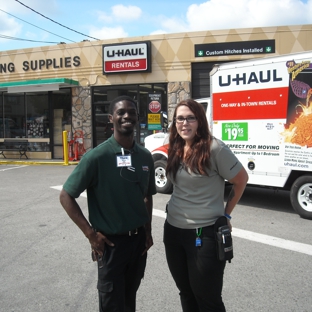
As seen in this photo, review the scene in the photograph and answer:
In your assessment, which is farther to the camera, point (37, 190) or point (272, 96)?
point (37, 190)

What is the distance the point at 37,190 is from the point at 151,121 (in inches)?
224

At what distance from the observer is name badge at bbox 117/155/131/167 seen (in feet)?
7.70

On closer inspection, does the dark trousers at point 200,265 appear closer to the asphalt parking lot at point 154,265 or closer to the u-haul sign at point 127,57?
the asphalt parking lot at point 154,265

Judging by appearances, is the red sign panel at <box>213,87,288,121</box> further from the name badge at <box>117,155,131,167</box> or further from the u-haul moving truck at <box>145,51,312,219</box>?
the name badge at <box>117,155,131,167</box>

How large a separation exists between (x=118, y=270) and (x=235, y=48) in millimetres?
13157

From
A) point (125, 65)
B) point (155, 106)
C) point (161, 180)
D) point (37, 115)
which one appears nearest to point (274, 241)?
point (161, 180)

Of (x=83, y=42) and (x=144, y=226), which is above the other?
(x=83, y=42)

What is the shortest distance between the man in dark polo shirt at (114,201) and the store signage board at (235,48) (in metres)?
12.6

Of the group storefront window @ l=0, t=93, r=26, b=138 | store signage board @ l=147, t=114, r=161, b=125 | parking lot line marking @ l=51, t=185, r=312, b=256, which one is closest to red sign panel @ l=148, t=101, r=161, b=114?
store signage board @ l=147, t=114, r=161, b=125

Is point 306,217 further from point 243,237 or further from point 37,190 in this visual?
point 37,190

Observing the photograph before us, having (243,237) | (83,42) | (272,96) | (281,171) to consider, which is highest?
(83,42)

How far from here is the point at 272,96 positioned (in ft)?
21.6

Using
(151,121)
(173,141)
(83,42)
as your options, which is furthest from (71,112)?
(173,141)

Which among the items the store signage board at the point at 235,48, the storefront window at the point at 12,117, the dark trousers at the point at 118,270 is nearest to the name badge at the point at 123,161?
the dark trousers at the point at 118,270
